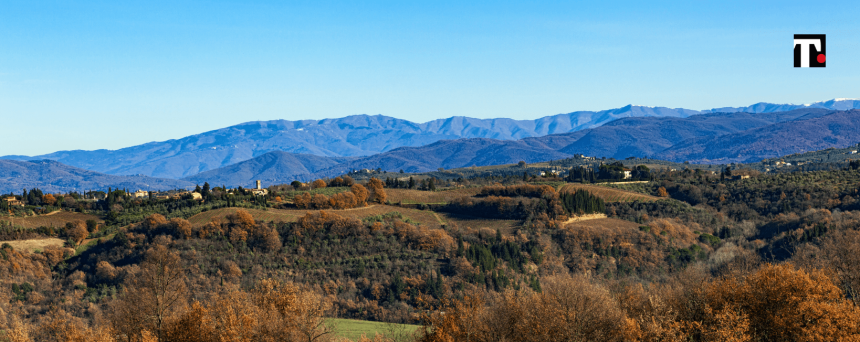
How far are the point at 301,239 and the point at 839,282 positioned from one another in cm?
9053

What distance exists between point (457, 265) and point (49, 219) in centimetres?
8708

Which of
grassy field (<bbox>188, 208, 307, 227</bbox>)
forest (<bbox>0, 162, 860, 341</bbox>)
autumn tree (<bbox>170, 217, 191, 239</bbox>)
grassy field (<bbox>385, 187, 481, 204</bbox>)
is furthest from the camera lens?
grassy field (<bbox>385, 187, 481, 204</bbox>)

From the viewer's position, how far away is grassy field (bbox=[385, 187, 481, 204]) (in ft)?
562

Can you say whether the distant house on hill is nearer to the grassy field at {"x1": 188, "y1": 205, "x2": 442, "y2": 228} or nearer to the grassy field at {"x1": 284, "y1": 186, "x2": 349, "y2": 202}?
the grassy field at {"x1": 188, "y1": 205, "x2": 442, "y2": 228}

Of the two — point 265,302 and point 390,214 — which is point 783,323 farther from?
point 390,214

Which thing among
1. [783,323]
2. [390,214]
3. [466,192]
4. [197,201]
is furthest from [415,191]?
[783,323]

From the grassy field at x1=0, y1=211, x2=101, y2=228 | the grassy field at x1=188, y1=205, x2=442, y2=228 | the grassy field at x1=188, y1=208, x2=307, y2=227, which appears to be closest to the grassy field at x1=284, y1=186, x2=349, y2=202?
the grassy field at x1=188, y1=205, x2=442, y2=228

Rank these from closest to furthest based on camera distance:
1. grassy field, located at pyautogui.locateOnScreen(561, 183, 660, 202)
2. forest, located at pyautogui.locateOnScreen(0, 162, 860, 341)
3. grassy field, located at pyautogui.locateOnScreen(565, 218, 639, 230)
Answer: forest, located at pyautogui.locateOnScreen(0, 162, 860, 341)
grassy field, located at pyautogui.locateOnScreen(565, 218, 639, 230)
grassy field, located at pyautogui.locateOnScreen(561, 183, 660, 202)

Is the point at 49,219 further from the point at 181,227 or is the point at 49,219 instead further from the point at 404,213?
the point at 404,213

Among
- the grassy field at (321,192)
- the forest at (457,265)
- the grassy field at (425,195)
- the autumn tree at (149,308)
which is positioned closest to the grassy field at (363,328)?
the forest at (457,265)

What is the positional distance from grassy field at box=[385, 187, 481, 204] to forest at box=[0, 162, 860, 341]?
→ 1745mm

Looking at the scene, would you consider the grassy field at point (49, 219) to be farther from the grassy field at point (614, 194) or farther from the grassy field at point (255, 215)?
the grassy field at point (614, 194)

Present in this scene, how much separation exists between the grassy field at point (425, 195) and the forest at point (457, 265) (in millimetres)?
1745

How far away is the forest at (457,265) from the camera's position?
1955 inches
